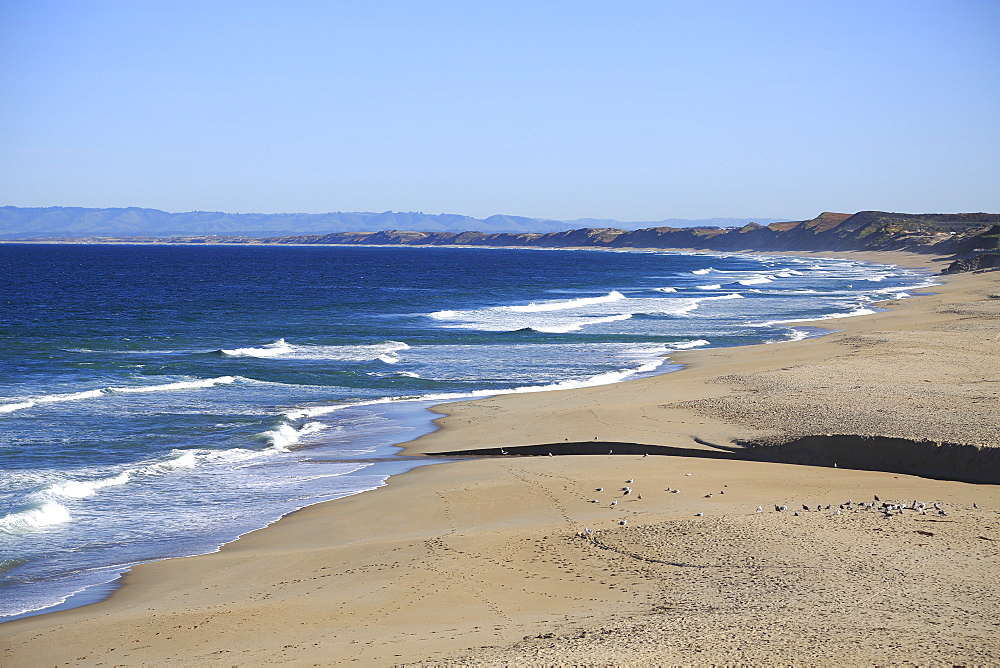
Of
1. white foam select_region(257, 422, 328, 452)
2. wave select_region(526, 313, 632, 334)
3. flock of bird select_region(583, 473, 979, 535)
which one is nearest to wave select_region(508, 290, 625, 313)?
wave select_region(526, 313, 632, 334)

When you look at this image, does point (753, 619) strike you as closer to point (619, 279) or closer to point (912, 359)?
point (912, 359)

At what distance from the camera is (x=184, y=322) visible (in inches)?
1718

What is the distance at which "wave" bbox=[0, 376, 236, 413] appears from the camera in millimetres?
22453

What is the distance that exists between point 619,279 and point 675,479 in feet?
255

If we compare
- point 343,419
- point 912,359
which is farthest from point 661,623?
point 912,359

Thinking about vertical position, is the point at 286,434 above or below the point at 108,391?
below

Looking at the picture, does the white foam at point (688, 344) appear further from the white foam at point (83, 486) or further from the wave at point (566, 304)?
the white foam at point (83, 486)

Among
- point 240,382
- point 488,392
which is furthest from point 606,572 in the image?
point 240,382

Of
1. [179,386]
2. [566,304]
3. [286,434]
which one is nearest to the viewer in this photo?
[286,434]

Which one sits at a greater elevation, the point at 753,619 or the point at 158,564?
the point at 753,619

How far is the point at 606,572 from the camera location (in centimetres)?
965

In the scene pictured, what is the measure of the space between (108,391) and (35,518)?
1197cm

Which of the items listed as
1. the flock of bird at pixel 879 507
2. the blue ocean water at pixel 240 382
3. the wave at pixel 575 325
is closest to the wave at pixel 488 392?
the blue ocean water at pixel 240 382

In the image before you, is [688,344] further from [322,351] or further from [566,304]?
[566,304]
